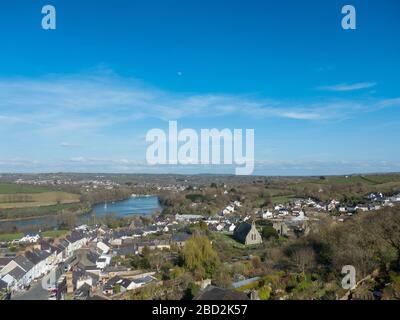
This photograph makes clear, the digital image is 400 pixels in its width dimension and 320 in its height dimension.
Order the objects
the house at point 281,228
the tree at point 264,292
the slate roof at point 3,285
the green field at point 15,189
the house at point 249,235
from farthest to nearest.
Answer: the green field at point 15,189, the house at point 281,228, the house at point 249,235, the slate roof at point 3,285, the tree at point 264,292

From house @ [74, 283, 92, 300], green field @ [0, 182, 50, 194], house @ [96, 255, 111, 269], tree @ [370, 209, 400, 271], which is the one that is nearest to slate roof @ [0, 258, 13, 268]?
house @ [96, 255, 111, 269]

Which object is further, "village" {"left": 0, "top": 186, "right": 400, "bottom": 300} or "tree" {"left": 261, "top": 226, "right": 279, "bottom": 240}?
"tree" {"left": 261, "top": 226, "right": 279, "bottom": 240}

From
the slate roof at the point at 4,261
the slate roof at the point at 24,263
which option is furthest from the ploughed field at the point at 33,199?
the slate roof at the point at 24,263

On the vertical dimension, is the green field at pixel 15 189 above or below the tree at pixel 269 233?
above

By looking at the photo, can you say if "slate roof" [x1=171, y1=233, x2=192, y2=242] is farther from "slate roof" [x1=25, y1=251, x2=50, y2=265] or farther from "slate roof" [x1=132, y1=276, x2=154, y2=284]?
"slate roof" [x1=25, y1=251, x2=50, y2=265]

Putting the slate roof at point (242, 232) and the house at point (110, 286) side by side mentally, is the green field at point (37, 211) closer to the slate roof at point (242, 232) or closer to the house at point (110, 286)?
the slate roof at point (242, 232)

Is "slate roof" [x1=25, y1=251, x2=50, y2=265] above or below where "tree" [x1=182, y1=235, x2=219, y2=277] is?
below

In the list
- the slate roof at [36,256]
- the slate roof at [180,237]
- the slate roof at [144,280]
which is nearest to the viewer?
the slate roof at [144,280]

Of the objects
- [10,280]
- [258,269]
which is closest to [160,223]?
[10,280]

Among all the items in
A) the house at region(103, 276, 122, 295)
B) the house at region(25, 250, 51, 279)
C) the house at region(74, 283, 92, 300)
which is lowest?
the house at region(25, 250, 51, 279)

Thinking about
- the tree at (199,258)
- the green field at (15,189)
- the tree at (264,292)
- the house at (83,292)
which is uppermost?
the green field at (15,189)

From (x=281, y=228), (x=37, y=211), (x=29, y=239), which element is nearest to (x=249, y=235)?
(x=281, y=228)
